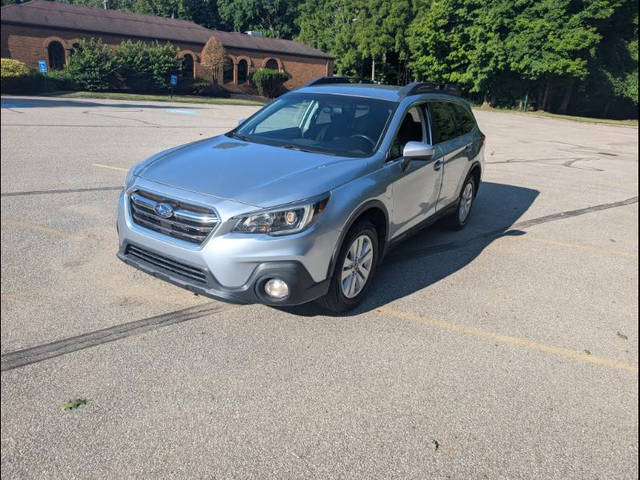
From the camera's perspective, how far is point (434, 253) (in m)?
5.86

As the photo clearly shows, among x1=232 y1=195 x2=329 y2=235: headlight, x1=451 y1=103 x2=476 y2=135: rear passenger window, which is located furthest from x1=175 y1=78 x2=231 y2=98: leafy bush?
x1=232 y1=195 x2=329 y2=235: headlight

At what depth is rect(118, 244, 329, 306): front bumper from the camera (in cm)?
351

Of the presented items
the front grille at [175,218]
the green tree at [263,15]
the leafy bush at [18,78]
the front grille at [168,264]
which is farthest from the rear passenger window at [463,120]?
the green tree at [263,15]

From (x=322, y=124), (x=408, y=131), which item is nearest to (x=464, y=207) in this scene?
(x=408, y=131)

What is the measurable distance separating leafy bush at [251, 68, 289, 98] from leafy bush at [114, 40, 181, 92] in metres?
8.05

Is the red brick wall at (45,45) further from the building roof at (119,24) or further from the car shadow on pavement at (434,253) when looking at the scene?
the car shadow on pavement at (434,253)

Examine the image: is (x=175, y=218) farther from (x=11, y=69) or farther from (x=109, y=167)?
(x=11, y=69)

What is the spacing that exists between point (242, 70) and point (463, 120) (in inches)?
1734

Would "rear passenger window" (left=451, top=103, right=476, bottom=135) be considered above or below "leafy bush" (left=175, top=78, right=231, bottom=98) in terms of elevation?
above

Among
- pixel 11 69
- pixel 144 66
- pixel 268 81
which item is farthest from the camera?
pixel 268 81

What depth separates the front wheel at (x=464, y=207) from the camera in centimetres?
655

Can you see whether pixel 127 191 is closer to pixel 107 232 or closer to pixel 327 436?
pixel 107 232

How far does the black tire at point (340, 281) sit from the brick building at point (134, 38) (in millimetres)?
39641

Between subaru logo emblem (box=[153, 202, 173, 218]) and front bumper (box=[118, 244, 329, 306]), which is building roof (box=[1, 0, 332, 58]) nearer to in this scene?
subaru logo emblem (box=[153, 202, 173, 218])
